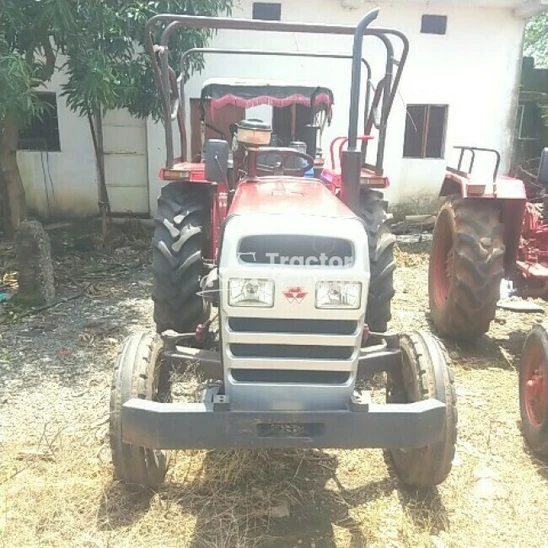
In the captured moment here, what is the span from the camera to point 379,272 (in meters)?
3.83

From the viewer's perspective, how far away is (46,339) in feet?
15.9

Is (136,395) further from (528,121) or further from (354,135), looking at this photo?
(528,121)

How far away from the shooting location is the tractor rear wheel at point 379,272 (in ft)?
12.6

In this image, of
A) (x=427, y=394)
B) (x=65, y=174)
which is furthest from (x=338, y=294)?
(x=65, y=174)

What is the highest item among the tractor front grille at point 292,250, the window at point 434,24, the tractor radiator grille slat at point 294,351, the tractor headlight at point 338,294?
the window at point 434,24

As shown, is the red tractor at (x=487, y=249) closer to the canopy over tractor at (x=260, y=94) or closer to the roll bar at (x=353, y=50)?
the roll bar at (x=353, y=50)

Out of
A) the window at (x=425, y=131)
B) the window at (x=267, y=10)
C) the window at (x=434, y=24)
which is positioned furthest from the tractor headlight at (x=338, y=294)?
the window at (x=434, y=24)

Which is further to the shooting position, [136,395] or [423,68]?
[423,68]

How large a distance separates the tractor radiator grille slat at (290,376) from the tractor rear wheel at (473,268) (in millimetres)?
1986

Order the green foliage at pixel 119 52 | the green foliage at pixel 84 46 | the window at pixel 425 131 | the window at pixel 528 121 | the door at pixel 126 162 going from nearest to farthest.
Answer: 1. the green foliage at pixel 84 46
2. the green foliage at pixel 119 52
3. the door at pixel 126 162
4. the window at pixel 425 131
5. the window at pixel 528 121

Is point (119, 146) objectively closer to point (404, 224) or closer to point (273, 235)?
point (404, 224)

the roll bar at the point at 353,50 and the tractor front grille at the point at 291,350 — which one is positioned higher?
the roll bar at the point at 353,50

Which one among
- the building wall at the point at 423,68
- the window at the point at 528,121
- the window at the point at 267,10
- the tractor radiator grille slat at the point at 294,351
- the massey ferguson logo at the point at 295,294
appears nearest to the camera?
the massey ferguson logo at the point at 295,294

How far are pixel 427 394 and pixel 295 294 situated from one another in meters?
0.81
